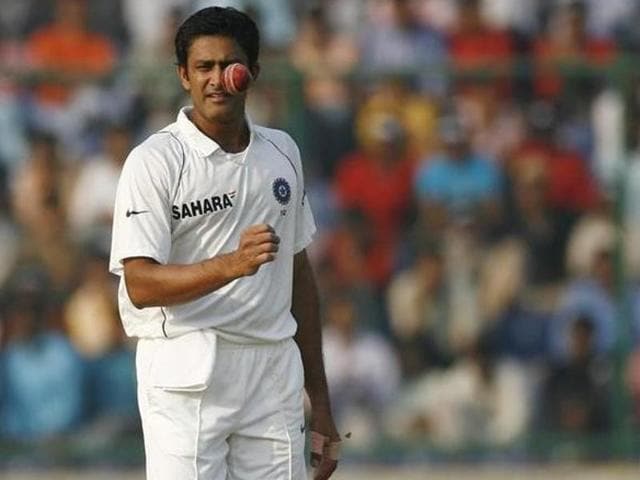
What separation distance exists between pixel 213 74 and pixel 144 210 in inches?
18.1

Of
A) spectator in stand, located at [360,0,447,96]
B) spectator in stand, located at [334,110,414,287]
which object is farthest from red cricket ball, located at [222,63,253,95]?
spectator in stand, located at [360,0,447,96]

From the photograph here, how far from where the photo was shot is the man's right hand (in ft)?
17.6

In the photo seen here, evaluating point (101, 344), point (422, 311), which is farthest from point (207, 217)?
point (422, 311)

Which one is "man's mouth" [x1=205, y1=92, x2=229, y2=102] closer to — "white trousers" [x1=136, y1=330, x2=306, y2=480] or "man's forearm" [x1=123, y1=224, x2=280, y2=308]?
"man's forearm" [x1=123, y1=224, x2=280, y2=308]

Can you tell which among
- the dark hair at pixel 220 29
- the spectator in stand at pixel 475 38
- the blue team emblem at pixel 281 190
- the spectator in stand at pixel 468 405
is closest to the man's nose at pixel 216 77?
the dark hair at pixel 220 29

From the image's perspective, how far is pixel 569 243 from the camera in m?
11.9

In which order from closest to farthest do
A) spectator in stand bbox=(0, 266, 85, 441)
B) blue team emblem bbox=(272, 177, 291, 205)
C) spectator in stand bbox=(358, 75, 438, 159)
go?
1. blue team emblem bbox=(272, 177, 291, 205)
2. spectator in stand bbox=(0, 266, 85, 441)
3. spectator in stand bbox=(358, 75, 438, 159)

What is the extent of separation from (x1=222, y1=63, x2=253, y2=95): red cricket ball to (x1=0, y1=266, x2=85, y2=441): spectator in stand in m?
Result: 6.04

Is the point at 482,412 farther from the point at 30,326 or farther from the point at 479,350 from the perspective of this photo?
the point at 30,326

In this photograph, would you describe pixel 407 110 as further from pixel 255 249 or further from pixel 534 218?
pixel 255 249

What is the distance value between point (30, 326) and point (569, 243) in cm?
339

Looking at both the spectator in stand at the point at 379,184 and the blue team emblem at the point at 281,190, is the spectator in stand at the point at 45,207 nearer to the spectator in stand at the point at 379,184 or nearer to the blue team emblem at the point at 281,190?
the spectator in stand at the point at 379,184

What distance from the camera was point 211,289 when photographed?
5496 millimetres

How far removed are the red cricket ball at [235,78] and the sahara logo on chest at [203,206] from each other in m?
0.33
